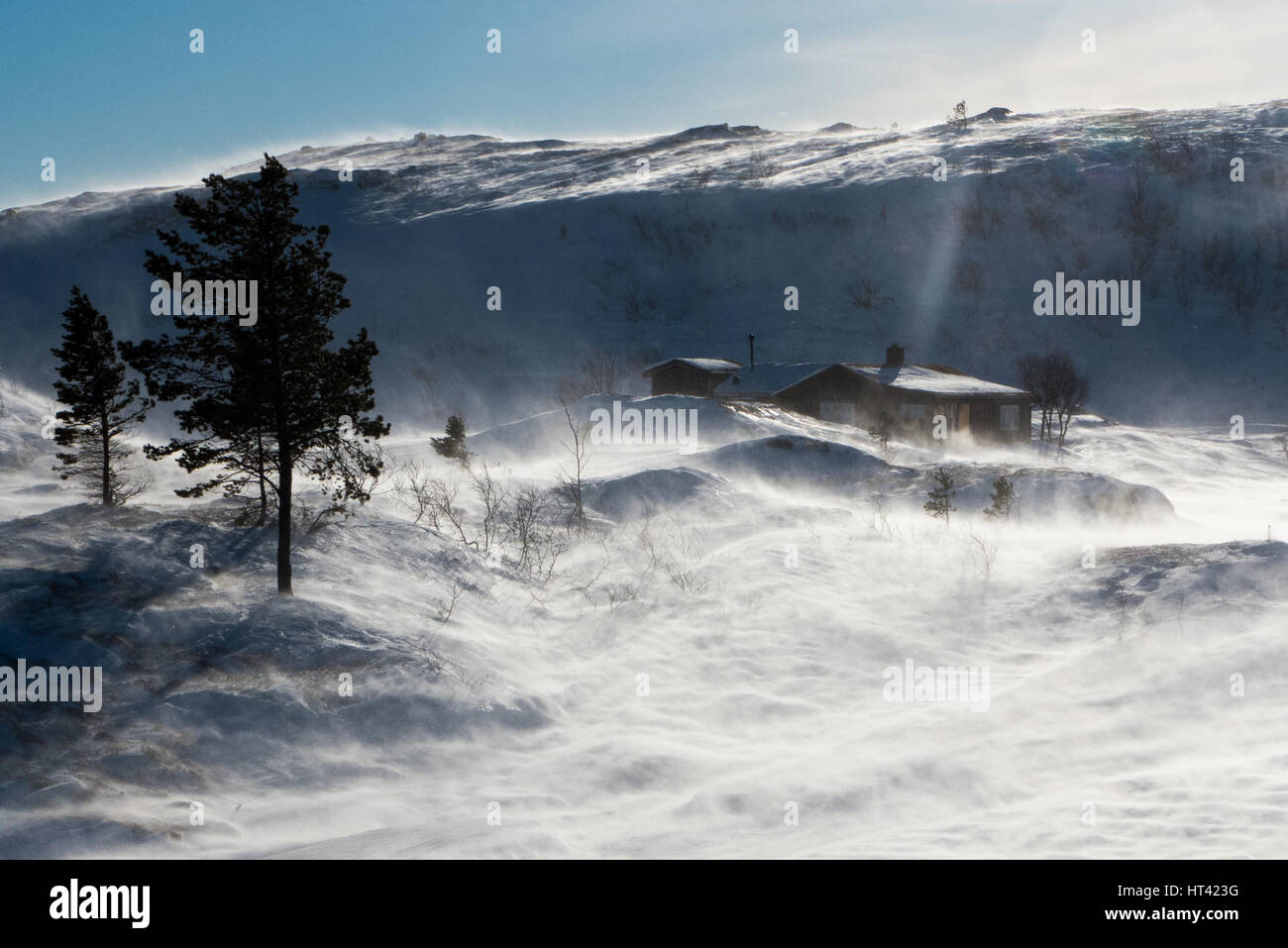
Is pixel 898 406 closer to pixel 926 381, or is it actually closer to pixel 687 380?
pixel 926 381

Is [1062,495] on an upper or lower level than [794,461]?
lower

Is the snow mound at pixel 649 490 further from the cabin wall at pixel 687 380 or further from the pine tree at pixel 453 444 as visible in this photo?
the cabin wall at pixel 687 380

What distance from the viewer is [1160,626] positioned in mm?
16297

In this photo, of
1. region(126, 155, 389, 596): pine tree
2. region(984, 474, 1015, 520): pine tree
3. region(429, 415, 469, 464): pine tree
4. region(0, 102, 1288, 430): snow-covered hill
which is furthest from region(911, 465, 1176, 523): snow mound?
region(0, 102, 1288, 430): snow-covered hill

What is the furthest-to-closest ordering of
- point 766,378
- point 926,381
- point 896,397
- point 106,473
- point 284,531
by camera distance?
1. point 766,378
2. point 926,381
3. point 896,397
4. point 106,473
5. point 284,531

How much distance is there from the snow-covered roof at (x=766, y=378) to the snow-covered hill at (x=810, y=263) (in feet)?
62.2

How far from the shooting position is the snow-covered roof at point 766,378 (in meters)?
47.4

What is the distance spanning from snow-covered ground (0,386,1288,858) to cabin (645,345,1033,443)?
781 inches

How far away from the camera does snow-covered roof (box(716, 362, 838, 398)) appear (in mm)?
47438

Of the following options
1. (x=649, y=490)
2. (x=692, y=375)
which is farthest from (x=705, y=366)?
(x=649, y=490)

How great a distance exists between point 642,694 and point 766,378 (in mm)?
35890

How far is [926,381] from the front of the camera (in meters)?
44.2

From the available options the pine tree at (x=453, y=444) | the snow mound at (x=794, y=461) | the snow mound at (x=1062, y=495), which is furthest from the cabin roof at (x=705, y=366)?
the pine tree at (x=453, y=444)

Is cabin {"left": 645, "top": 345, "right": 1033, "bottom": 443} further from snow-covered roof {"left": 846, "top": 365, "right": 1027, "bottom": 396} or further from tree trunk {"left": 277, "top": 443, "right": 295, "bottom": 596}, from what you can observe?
tree trunk {"left": 277, "top": 443, "right": 295, "bottom": 596}
